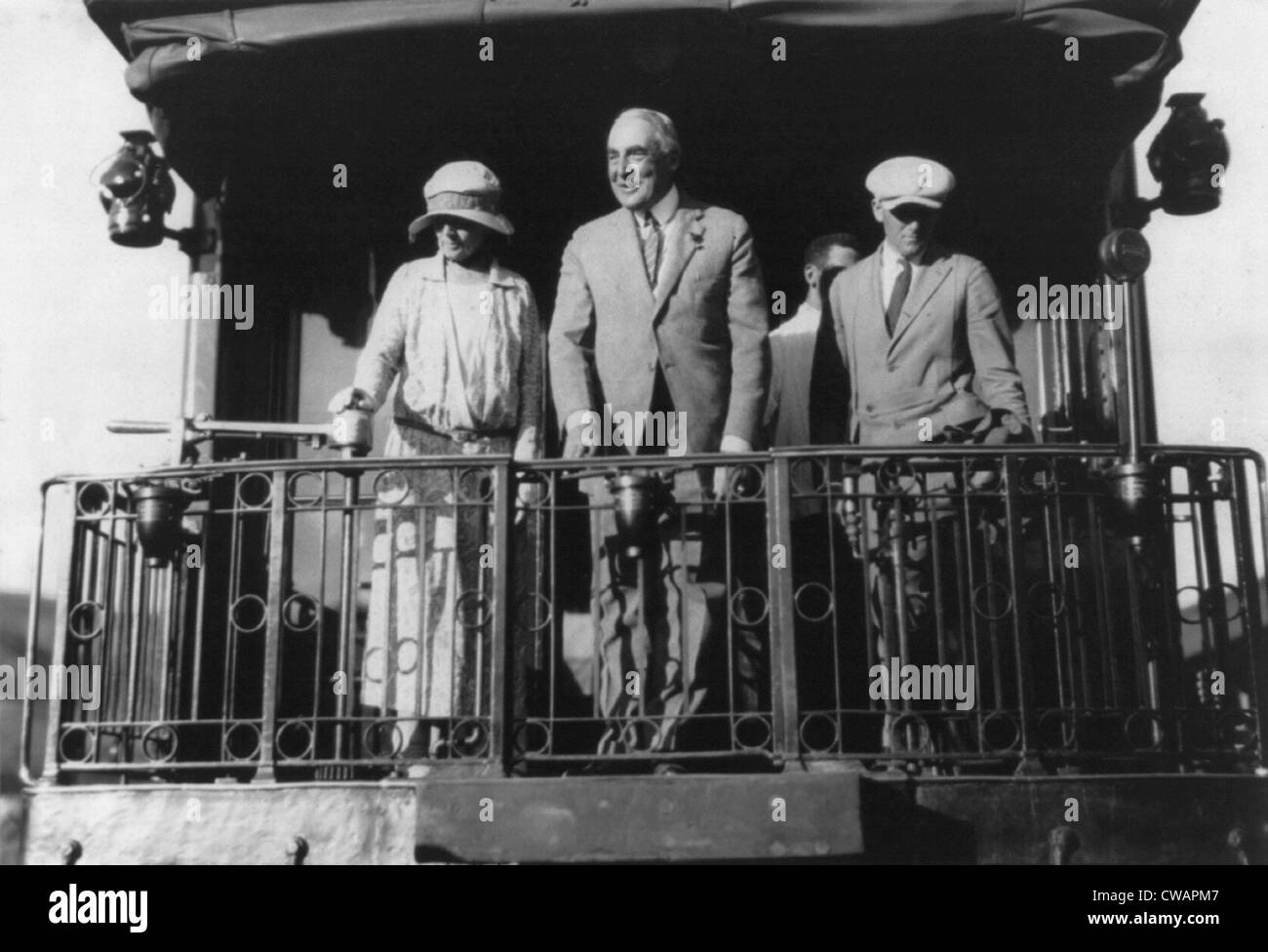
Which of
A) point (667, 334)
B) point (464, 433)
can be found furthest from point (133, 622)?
point (667, 334)

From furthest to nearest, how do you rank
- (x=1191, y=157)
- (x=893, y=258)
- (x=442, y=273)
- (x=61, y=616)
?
(x=1191, y=157) → (x=442, y=273) → (x=893, y=258) → (x=61, y=616)

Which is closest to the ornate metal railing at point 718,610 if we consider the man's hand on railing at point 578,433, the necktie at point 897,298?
the man's hand on railing at point 578,433

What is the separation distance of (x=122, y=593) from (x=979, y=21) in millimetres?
4867

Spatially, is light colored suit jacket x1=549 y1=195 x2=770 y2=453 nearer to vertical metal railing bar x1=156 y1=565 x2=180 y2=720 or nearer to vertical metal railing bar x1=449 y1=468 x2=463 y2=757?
vertical metal railing bar x1=449 y1=468 x2=463 y2=757

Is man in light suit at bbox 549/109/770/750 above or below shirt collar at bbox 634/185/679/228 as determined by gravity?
below

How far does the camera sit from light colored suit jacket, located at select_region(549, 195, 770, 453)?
830 cm

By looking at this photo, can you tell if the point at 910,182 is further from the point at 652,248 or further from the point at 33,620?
the point at 33,620

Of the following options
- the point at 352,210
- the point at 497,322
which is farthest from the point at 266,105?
the point at 497,322

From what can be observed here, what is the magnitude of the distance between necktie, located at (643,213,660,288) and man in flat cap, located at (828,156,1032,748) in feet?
3.04

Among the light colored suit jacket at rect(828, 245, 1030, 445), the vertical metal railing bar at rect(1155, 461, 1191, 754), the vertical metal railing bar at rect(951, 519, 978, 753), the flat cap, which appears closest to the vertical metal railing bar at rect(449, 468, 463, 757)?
the light colored suit jacket at rect(828, 245, 1030, 445)

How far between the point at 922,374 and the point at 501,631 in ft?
7.72

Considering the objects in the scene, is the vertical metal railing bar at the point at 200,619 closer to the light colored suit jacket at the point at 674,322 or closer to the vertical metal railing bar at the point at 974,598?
the light colored suit jacket at the point at 674,322

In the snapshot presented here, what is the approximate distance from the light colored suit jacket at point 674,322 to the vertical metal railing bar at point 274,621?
4.44 feet

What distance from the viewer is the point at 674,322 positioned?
837 cm
